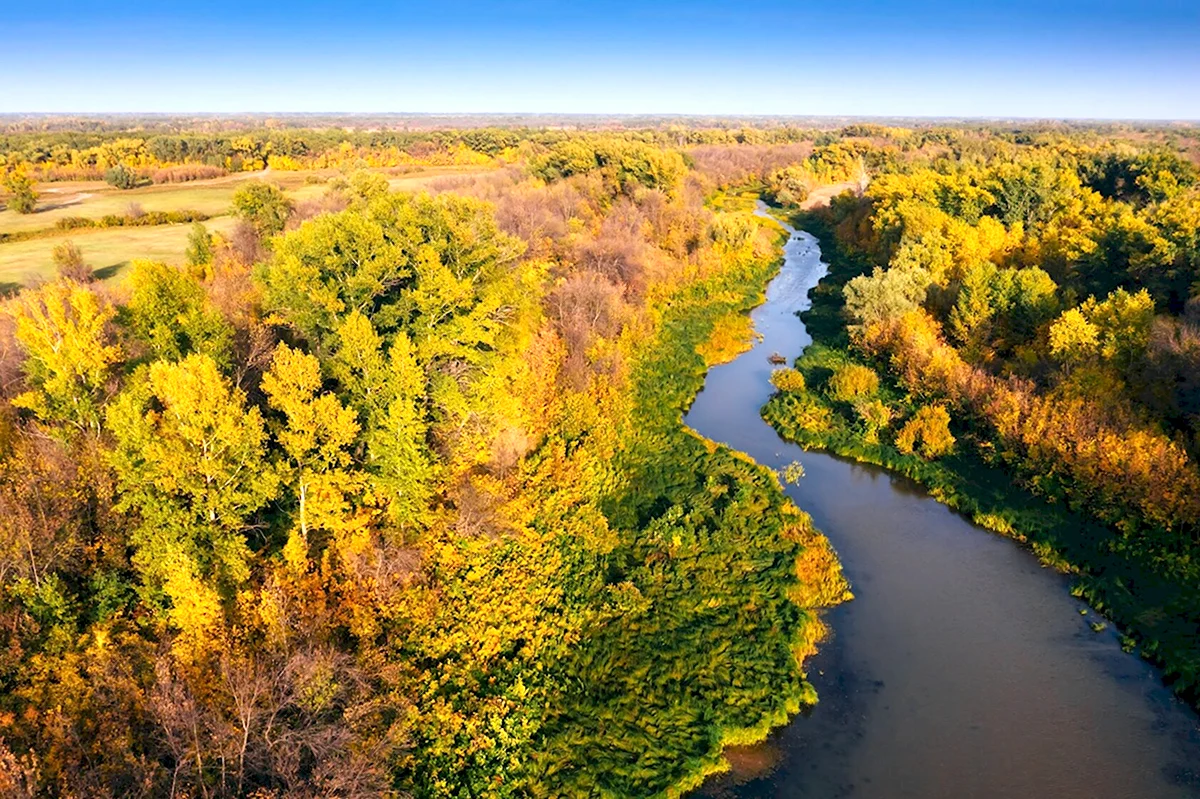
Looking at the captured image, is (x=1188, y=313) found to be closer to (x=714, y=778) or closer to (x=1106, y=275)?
(x=1106, y=275)

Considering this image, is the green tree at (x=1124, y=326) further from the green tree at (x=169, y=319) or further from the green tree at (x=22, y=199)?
the green tree at (x=22, y=199)

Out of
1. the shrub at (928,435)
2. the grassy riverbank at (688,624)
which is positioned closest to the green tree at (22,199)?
the grassy riverbank at (688,624)

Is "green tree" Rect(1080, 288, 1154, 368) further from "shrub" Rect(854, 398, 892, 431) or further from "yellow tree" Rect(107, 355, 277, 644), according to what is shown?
"yellow tree" Rect(107, 355, 277, 644)

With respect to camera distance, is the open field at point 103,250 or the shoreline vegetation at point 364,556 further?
the open field at point 103,250

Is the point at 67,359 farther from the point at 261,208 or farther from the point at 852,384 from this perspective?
the point at 261,208

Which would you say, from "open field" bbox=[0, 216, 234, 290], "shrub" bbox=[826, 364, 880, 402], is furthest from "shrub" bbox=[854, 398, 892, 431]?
"open field" bbox=[0, 216, 234, 290]

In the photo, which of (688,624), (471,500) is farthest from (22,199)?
(688,624)
